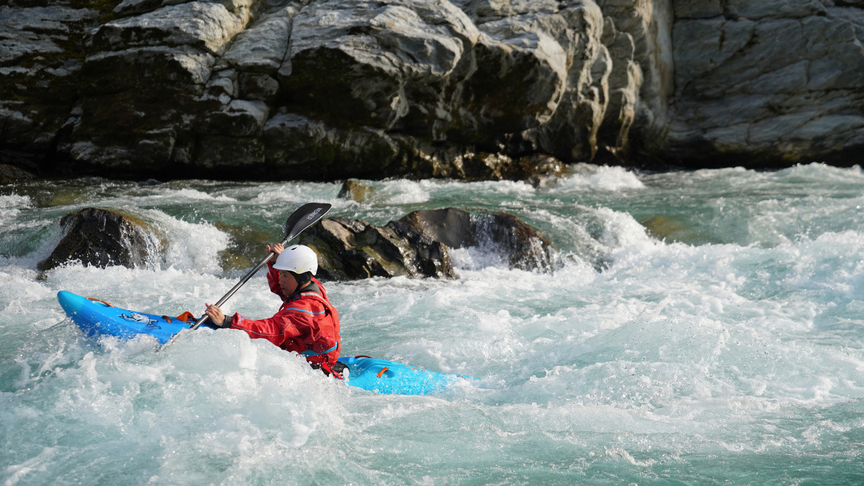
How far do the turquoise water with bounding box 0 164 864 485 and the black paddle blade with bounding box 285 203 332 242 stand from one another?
3.26 ft

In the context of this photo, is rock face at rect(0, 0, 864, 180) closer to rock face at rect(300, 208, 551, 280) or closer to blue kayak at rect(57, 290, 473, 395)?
rock face at rect(300, 208, 551, 280)

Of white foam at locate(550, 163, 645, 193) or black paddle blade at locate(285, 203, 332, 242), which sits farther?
white foam at locate(550, 163, 645, 193)

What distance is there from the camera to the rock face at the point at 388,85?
1080 centimetres

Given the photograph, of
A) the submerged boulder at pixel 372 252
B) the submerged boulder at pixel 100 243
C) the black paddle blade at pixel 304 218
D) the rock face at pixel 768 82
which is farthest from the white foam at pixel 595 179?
the submerged boulder at pixel 100 243

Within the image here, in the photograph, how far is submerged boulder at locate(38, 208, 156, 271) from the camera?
6918 mm

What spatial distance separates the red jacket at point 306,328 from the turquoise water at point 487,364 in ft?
0.39

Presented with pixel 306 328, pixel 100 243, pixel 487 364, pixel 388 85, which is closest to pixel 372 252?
pixel 487 364

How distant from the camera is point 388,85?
1116 centimetres

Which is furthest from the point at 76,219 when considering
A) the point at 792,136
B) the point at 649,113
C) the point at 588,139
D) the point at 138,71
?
the point at 792,136

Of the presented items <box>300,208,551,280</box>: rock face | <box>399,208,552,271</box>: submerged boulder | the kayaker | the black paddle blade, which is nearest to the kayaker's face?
the kayaker

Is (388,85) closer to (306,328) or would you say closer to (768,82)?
(306,328)

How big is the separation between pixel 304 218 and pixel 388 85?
6.33m

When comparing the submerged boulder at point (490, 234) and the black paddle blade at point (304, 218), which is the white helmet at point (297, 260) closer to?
the black paddle blade at point (304, 218)

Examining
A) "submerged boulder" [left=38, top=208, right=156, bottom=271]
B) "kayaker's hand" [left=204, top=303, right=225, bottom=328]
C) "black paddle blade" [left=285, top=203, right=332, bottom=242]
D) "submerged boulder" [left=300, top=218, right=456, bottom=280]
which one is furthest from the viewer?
"submerged boulder" [left=300, top=218, right=456, bottom=280]
